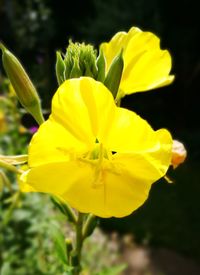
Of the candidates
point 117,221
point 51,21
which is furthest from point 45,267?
point 51,21

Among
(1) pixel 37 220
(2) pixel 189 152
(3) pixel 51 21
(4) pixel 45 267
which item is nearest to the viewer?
(4) pixel 45 267

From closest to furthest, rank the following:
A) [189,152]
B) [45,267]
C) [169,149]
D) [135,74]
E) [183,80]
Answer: [169,149] → [135,74] → [45,267] → [189,152] → [183,80]

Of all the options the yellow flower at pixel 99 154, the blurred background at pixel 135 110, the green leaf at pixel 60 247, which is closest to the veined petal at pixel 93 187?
the yellow flower at pixel 99 154

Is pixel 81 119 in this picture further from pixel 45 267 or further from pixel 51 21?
pixel 51 21

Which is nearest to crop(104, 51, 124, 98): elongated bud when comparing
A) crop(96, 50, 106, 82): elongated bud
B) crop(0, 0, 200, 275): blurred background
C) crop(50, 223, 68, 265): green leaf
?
crop(96, 50, 106, 82): elongated bud

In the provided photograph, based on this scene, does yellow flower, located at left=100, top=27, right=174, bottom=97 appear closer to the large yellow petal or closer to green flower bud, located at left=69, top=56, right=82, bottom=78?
green flower bud, located at left=69, top=56, right=82, bottom=78

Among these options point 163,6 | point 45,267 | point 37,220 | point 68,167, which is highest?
point 68,167

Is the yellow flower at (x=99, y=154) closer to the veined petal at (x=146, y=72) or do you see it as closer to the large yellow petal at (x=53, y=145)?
the large yellow petal at (x=53, y=145)
